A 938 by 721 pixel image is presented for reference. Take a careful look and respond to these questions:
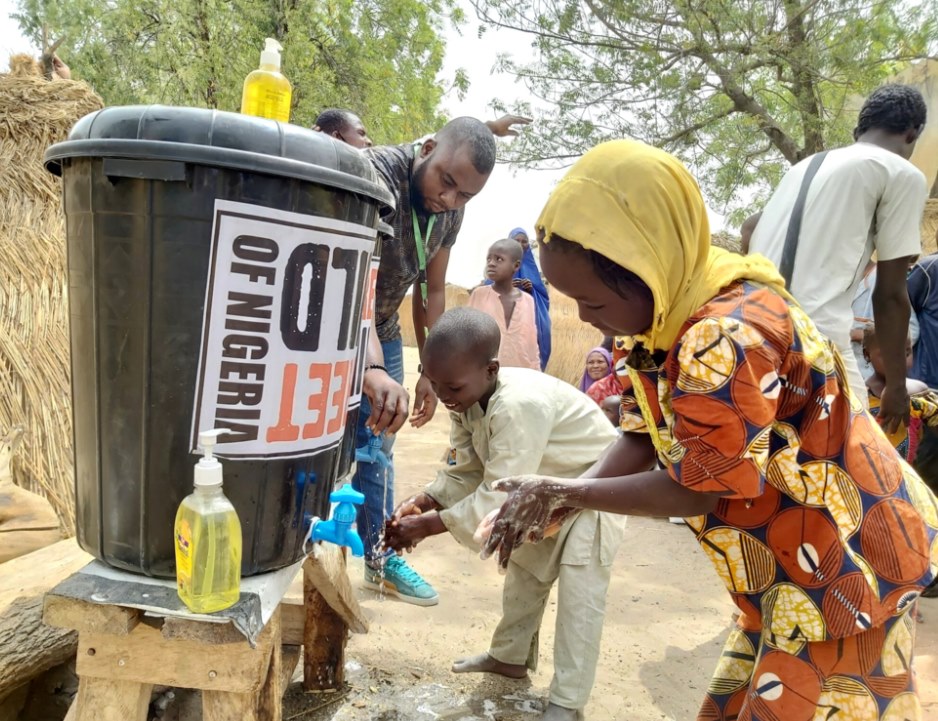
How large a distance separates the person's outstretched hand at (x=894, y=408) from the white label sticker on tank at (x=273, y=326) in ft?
6.86

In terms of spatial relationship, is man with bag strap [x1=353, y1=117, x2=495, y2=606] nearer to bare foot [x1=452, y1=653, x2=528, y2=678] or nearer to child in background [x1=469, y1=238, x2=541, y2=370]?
bare foot [x1=452, y1=653, x2=528, y2=678]

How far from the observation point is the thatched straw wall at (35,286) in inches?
98.9

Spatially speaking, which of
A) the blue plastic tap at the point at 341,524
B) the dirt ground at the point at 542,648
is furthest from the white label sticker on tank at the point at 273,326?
the dirt ground at the point at 542,648

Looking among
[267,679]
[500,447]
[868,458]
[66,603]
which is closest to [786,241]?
[500,447]

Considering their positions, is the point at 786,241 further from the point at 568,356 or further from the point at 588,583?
the point at 568,356

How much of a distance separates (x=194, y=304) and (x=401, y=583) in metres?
2.26

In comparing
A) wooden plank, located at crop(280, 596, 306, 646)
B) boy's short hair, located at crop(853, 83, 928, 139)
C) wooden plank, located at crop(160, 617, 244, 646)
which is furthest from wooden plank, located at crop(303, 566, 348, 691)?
boy's short hair, located at crop(853, 83, 928, 139)

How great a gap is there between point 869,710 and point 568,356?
25.5ft

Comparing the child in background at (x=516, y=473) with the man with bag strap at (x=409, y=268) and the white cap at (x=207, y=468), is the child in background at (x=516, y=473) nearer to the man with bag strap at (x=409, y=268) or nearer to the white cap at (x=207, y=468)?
the man with bag strap at (x=409, y=268)

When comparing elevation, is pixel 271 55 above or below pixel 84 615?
above

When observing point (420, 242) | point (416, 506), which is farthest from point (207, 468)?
point (420, 242)

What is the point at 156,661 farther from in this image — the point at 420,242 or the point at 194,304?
the point at 420,242

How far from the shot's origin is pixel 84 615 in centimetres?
111

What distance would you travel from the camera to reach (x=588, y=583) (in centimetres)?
217
